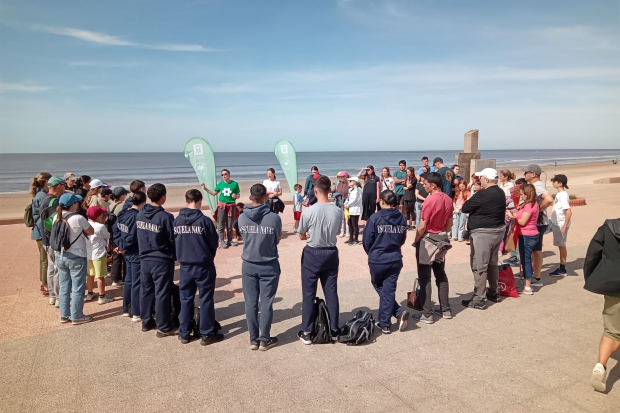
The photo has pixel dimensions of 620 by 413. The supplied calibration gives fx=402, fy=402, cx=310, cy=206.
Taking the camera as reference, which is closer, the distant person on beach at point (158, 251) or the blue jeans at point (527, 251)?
the distant person on beach at point (158, 251)

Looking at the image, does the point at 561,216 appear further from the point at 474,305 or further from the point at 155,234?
the point at 155,234

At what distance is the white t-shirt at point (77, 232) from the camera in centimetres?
495

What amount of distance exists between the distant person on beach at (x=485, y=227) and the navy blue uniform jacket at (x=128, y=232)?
436 cm

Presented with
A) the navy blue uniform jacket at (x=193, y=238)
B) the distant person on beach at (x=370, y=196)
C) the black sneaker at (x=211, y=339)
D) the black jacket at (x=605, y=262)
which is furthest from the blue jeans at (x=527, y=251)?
Answer: the navy blue uniform jacket at (x=193, y=238)

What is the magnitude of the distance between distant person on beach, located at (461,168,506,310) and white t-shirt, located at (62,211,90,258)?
197 inches

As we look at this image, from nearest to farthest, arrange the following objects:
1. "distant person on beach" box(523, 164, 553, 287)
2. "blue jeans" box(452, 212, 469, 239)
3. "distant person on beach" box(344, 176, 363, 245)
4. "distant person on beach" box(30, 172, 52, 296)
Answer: "distant person on beach" box(30, 172, 52, 296) → "distant person on beach" box(523, 164, 553, 287) → "distant person on beach" box(344, 176, 363, 245) → "blue jeans" box(452, 212, 469, 239)

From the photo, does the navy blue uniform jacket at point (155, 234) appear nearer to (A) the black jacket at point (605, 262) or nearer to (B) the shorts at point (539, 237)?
(A) the black jacket at point (605, 262)

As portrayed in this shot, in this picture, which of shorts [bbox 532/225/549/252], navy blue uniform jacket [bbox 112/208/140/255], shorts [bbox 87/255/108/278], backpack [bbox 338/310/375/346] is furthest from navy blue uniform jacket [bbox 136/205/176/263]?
shorts [bbox 532/225/549/252]

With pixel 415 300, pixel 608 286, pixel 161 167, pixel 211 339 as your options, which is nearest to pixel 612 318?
pixel 608 286

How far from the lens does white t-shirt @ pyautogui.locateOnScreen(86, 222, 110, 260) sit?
5789mm

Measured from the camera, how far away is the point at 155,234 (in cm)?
452

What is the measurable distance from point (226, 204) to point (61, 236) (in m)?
4.49

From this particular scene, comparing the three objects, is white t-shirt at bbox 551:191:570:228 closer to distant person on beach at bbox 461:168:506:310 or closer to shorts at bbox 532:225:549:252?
shorts at bbox 532:225:549:252

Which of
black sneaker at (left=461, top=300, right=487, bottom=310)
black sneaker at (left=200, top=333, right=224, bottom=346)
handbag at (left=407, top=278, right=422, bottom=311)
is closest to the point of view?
black sneaker at (left=200, top=333, right=224, bottom=346)
